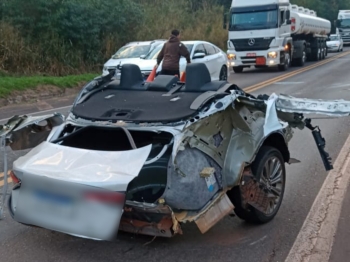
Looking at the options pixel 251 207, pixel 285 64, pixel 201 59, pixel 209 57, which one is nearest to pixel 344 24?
pixel 285 64

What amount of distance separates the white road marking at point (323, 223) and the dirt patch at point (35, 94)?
11098 millimetres

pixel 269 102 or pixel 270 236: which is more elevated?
pixel 269 102

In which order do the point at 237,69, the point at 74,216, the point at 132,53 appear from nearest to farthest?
1. the point at 74,216
2. the point at 132,53
3. the point at 237,69

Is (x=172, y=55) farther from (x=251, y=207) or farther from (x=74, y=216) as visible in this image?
(x=74, y=216)

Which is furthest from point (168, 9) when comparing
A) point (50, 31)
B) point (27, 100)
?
point (27, 100)

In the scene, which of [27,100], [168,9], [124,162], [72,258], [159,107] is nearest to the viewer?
[124,162]

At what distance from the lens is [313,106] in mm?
4949

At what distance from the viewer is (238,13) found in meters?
23.8

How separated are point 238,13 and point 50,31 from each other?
836 cm

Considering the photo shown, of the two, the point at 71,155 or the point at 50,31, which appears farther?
the point at 50,31

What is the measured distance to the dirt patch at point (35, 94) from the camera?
15.8 metres

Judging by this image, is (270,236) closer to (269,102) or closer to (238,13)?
(269,102)

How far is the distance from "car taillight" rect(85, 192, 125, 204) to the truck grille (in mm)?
20396

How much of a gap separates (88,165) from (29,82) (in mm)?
13679
